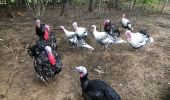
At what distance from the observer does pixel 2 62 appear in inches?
363

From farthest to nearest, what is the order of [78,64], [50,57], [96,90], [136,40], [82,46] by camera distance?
1. [136,40]
2. [82,46]
3. [78,64]
4. [50,57]
5. [96,90]

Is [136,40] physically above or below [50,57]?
below

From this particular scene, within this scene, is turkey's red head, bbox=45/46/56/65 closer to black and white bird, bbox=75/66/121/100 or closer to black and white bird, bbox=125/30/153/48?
black and white bird, bbox=75/66/121/100

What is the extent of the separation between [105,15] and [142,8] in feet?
8.84

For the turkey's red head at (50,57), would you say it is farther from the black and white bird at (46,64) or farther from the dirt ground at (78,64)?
the dirt ground at (78,64)

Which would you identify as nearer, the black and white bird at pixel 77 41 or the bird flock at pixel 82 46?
the bird flock at pixel 82 46

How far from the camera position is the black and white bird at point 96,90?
680 centimetres

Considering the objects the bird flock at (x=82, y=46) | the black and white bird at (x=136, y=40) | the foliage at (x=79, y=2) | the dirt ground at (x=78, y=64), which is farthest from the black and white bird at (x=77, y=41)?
the foliage at (x=79, y=2)

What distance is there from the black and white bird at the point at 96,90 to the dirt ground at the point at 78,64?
52 centimetres

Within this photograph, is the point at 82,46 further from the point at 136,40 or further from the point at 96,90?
the point at 96,90

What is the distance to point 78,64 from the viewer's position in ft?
30.4

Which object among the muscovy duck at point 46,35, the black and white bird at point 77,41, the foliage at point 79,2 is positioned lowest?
the foliage at point 79,2

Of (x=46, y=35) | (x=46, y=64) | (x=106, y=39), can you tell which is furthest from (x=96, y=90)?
(x=106, y=39)

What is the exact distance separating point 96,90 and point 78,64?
93.1 inches
